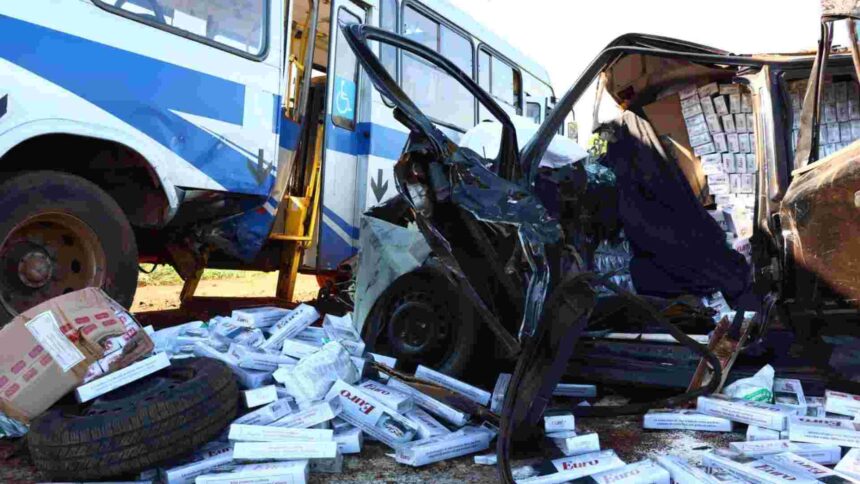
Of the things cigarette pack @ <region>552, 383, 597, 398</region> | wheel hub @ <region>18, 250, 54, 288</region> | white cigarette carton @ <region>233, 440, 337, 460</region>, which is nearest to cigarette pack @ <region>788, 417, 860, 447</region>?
cigarette pack @ <region>552, 383, 597, 398</region>

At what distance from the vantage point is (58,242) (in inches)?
153

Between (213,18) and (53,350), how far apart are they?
2.91 m

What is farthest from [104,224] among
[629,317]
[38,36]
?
[629,317]

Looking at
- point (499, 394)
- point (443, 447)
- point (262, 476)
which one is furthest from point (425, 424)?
point (262, 476)

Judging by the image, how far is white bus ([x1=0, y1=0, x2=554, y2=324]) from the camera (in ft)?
11.9

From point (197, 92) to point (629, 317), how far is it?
10.8ft

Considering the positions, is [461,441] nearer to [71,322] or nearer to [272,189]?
[71,322]

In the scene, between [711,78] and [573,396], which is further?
[711,78]

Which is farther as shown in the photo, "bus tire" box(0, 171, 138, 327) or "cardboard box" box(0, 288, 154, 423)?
"bus tire" box(0, 171, 138, 327)

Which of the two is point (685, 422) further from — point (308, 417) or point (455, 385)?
point (308, 417)

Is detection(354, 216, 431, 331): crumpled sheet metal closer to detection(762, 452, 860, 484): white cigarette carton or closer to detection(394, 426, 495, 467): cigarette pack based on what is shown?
detection(394, 426, 495, 467): cigarette pack

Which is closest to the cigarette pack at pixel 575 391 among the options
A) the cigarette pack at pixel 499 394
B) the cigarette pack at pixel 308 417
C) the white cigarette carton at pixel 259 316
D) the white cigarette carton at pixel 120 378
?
the cigarette pack at pixel 499 394

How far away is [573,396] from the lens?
11.6 ft

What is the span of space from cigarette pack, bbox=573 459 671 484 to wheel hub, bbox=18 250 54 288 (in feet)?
10.6
